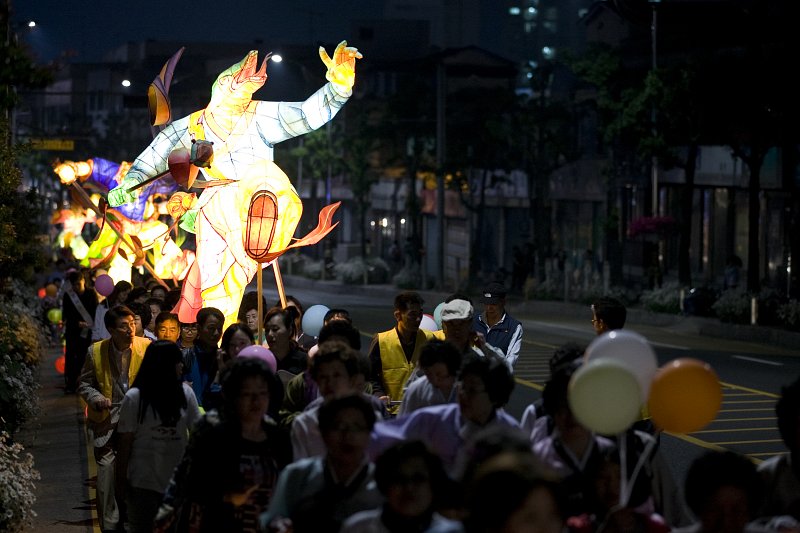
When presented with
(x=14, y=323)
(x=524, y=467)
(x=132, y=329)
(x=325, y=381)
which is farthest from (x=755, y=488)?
(x=14, y=323)

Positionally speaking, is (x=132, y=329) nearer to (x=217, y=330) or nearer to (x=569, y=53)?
(x=217, y=330)

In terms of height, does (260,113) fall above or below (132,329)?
above

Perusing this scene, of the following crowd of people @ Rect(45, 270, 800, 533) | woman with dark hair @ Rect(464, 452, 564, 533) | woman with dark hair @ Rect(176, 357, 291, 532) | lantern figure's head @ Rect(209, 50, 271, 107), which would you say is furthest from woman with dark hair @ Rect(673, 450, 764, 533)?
lantern figure's head @ Rect(209, 50, 271, 107)

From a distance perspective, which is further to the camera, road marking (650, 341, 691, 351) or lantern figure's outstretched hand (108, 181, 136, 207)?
road marking (650, 341, 691, 351)

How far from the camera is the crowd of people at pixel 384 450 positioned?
4680 millimetres

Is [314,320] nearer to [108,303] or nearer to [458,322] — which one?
[458,322]

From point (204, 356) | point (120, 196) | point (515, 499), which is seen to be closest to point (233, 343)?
point (204, 356)

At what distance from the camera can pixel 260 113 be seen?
14273 mm

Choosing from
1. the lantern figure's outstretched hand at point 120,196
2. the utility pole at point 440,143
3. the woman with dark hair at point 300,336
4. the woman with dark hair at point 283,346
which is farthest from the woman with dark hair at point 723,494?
the utility pole at point 440,143

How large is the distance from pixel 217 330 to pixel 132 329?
1.88 feet

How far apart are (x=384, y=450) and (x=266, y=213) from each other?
836 cm

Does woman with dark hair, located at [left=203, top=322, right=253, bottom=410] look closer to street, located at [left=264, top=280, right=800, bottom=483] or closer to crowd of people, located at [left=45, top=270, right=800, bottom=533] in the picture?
crowd of people, located at [left=45, top=270, right=800, bottom=533]

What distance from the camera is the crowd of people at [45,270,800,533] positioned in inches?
184

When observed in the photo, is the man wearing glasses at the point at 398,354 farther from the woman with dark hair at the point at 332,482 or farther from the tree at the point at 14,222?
the tree at the point at 14,222
